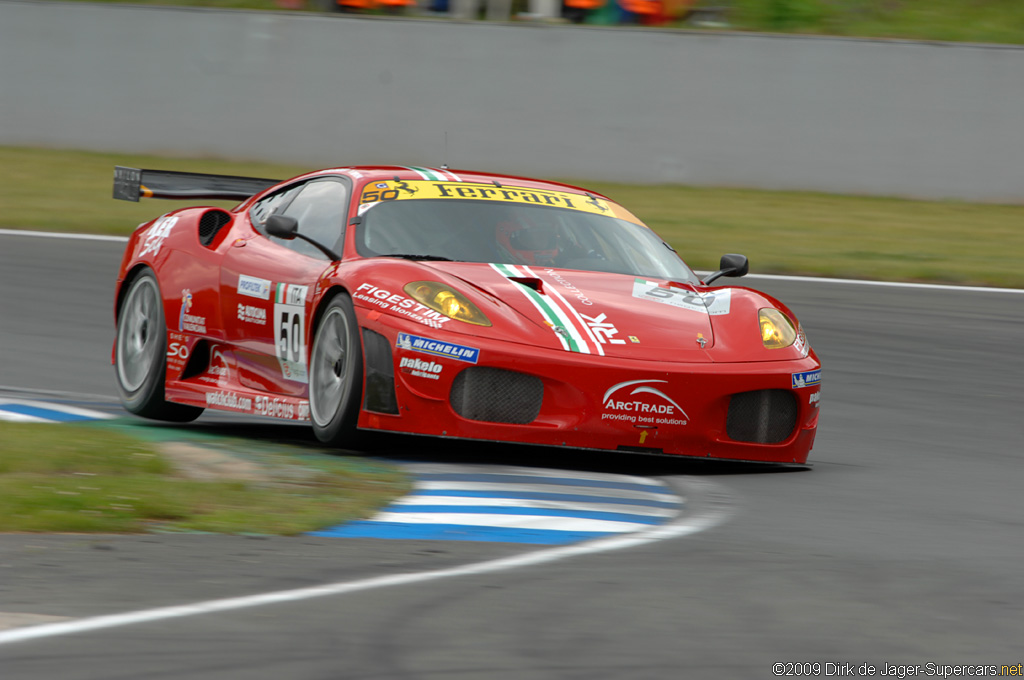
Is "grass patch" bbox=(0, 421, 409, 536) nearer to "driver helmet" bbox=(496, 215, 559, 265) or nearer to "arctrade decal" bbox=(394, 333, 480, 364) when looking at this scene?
"arctrade decal" bbox=(394, 333, 480, 364)

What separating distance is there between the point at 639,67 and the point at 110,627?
680 inches

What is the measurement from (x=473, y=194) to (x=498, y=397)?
152cm

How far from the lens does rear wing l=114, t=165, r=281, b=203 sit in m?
7.86

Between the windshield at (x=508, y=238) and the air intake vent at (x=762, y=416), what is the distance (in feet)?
3.18

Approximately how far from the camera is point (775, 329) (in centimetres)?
605

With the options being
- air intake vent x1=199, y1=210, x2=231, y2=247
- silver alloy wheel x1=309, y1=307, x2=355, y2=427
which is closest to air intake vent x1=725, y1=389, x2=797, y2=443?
silver alloy wheel x1=309, y1=307, x2=355, y2=427

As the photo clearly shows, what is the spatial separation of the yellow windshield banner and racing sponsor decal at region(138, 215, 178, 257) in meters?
1.30

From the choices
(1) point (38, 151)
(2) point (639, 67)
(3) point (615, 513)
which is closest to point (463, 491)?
(3) point (615, 513)

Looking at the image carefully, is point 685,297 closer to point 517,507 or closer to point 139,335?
point 517,507

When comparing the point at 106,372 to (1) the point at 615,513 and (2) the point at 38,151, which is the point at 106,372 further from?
(2) the point at 38,151

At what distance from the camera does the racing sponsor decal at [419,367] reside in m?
5.48

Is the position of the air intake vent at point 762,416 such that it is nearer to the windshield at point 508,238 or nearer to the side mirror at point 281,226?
the windshield at point 508,238

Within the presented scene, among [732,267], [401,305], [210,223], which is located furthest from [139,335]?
[732,267]

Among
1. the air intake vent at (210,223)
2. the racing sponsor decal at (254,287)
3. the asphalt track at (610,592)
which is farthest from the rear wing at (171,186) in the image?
the asphalt track at (610,592)
